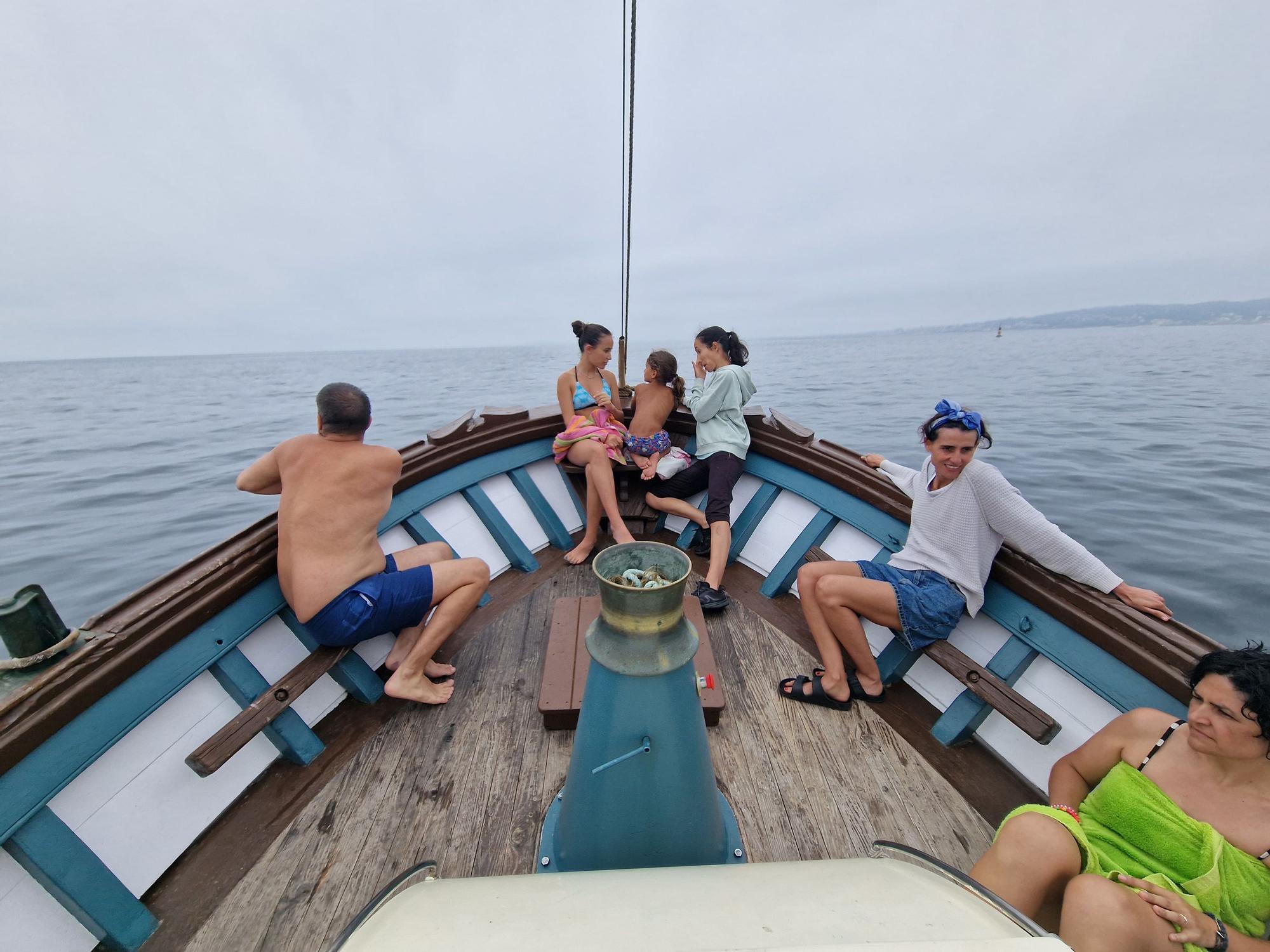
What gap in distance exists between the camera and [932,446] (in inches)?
83.4

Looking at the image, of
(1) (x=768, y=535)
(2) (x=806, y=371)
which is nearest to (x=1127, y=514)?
(1) (x=768, y=535)

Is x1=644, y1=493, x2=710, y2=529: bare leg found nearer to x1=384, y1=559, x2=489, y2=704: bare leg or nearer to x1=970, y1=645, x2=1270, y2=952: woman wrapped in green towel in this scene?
x1=384, y1=559, x2=489, y2=704: bare leg

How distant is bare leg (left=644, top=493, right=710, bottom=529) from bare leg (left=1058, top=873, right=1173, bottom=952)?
91.5 inches

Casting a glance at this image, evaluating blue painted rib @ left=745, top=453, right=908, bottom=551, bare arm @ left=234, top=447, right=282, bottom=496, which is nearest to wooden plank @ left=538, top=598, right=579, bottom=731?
bare arm @ left=234, top=447, right=282, bottom=496

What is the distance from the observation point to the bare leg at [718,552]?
3.06 m

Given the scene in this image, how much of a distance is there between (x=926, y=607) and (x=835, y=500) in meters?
0.98

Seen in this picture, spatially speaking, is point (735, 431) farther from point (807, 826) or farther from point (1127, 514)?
point (1127, 514)

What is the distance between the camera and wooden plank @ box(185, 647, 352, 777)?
1.73 metres

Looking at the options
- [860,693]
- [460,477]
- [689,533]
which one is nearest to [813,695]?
[860,693]

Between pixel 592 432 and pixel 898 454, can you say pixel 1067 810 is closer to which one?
pixel 592 432

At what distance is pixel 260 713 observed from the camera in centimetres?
188

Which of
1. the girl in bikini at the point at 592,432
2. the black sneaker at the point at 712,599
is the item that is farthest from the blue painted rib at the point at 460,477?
the black sneaker at the point at 712,599

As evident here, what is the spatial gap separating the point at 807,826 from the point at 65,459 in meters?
14.9

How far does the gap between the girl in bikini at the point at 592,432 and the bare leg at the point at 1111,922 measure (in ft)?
8.20
